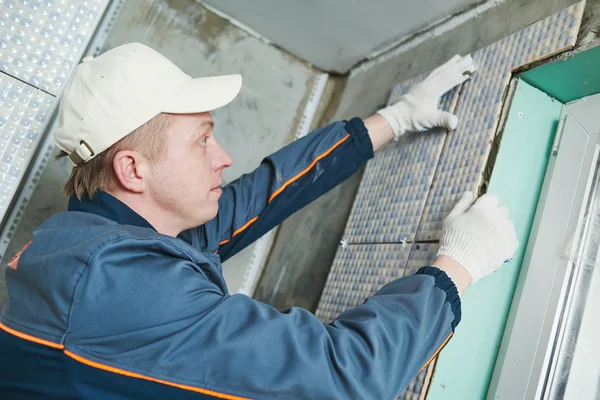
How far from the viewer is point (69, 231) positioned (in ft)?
3.65

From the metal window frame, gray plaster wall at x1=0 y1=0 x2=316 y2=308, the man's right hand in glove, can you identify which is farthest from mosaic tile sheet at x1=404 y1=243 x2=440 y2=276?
gray plaster wall at x1=0 y1=0 x2=316 y2=308

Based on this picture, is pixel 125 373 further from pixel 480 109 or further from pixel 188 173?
pixel 480 109

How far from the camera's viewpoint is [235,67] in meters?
2.44

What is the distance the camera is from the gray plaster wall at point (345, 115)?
5.36ft

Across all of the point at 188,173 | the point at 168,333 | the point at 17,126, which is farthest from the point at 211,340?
the point at 17,126

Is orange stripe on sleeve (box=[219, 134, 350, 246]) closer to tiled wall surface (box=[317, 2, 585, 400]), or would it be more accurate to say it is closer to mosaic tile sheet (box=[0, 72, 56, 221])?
tiled wall surface (box=[317, 2, 585, 400])

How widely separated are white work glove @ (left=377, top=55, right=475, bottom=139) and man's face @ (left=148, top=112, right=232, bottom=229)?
0.65 m

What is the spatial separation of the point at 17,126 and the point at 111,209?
643 mm

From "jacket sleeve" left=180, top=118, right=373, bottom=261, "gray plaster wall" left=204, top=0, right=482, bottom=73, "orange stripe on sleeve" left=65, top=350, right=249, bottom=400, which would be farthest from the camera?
"gray plaster wall" left=204, top=0, right=482, bottom=73

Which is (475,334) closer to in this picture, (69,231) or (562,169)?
(562,169)

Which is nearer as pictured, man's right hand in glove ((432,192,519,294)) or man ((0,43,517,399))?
man ((0,43,517,399))

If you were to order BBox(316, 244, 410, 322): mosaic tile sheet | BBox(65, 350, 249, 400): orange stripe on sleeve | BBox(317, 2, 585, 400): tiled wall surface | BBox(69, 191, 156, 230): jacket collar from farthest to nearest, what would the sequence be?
1. BBox(316, 244, 410, 322): mosaic tile sheet
2. BBox(317, 2, 585, 400): tiled wall surface
3. BBox(69, 191, 156, 230): jacket collar
4. BBox(65, 350, 249, 400): orange stripe on sleeve

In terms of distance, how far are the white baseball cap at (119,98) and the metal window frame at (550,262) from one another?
929mm

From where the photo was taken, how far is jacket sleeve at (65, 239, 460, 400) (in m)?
1.00
